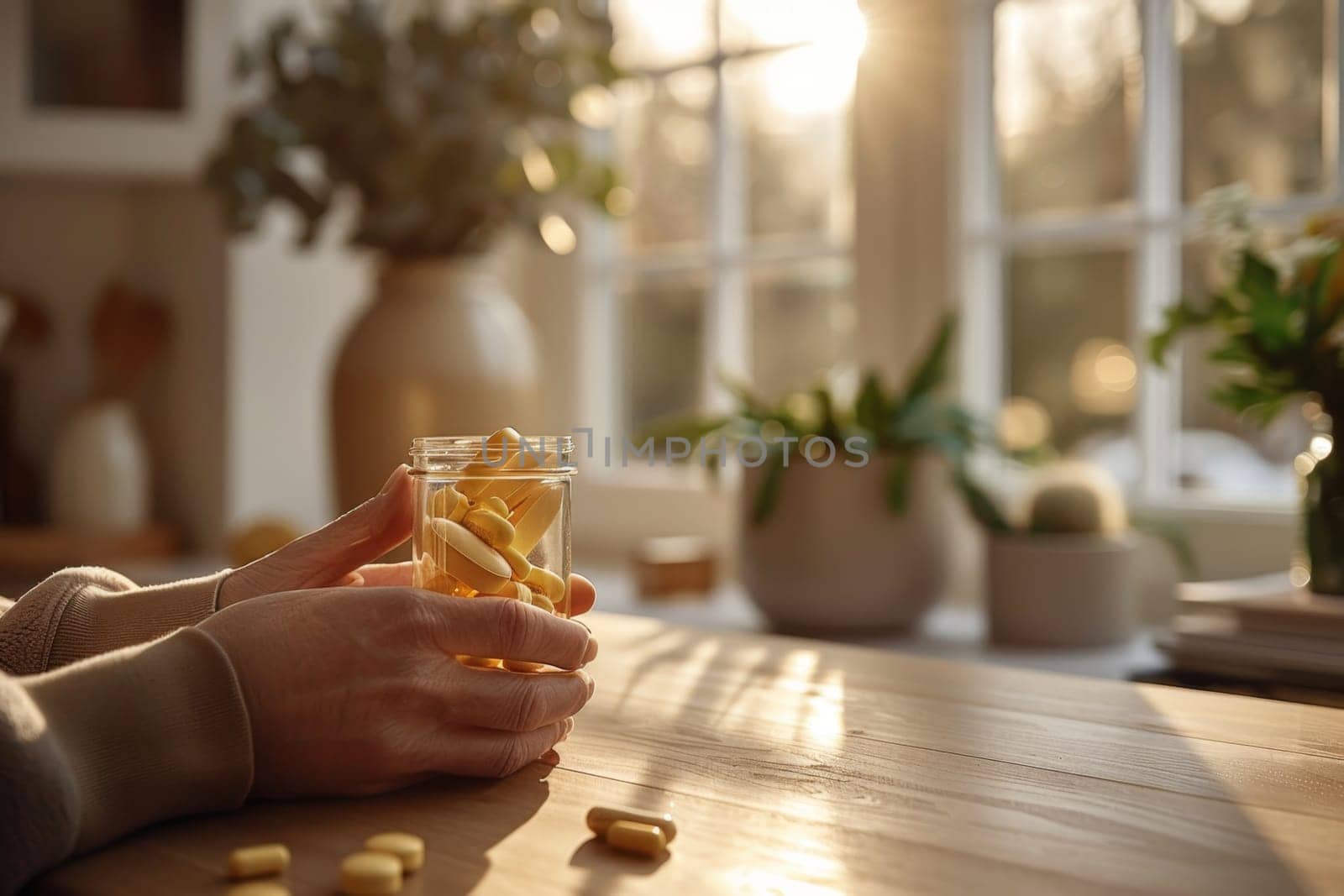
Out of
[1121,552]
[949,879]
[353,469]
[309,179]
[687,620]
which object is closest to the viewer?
[949,879]

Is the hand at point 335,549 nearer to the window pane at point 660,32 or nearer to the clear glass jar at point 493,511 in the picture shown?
the clear glass jar at point 493,511

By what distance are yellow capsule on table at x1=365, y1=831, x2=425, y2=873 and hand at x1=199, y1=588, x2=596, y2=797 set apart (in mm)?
87

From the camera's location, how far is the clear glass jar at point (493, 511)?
67 cm

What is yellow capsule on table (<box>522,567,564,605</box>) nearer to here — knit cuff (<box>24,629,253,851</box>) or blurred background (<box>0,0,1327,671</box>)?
knit cuff (<box>24,629,253,851</box>)

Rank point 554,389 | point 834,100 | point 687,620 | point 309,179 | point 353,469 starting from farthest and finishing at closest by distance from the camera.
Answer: point 554,389 → point 309,179 → point 834,100 → point 353,469 → point 687,620

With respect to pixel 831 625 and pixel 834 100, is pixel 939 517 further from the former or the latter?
pixel 834 100

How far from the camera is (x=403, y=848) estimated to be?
19.8 inches

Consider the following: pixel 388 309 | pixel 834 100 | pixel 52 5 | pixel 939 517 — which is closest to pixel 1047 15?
pixel 834 100

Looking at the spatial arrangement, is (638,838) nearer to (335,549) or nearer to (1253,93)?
(335,549)

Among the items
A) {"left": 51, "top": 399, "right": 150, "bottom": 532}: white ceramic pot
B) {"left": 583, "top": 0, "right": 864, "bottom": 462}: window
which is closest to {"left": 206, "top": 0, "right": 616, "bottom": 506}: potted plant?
{"left": 583, "top": 0, "right": 864, "bottom": 462}: window

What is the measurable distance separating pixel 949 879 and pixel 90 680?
0.38 meters

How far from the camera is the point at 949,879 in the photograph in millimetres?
494

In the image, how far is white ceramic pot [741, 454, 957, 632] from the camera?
4.85 feet

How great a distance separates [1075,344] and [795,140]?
22.8 inches
